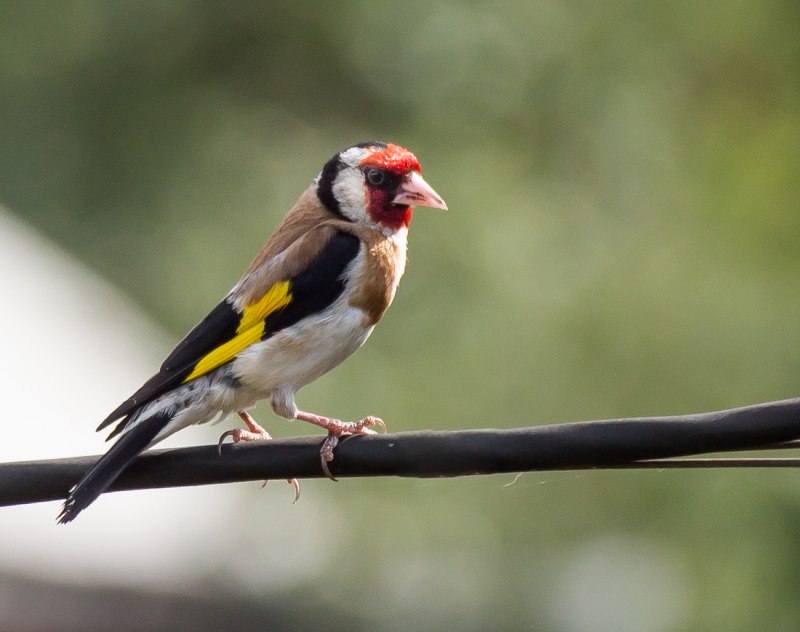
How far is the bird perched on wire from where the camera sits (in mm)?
4410

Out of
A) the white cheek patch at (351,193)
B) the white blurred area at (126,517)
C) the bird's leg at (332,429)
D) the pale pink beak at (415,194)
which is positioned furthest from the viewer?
the white blurred area at (126,517)

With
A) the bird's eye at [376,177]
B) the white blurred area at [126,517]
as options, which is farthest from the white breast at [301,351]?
the white blurred area at [126,517]

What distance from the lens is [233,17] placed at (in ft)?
73.0

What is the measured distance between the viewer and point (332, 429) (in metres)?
4.14

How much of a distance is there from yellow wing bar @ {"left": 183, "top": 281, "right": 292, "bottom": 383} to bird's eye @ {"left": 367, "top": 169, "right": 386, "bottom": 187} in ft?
2.16

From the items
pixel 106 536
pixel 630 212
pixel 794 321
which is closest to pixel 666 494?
pixel 794 321

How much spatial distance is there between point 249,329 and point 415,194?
88 cm

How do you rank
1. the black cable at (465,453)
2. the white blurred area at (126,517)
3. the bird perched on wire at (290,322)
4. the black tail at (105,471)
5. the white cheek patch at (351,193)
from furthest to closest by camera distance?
the white blurred area at (126,517)
the white cheek patch at (351,193)
the bird perched on wire at (290,322)
the black tail at (105,471)
the black cable at (465,453)

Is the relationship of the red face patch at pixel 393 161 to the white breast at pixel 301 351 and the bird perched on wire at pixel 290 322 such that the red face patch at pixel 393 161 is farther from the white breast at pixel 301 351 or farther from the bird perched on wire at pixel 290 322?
the white breast at pixel 301 351

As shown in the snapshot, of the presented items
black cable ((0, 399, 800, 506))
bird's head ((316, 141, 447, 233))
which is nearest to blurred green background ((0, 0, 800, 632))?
bird's head ((316, 141, 447, 233))

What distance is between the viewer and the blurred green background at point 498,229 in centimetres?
1079

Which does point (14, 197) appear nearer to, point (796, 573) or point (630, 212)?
point (630, 212)

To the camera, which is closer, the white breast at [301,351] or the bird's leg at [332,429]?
the bird's leg at [332,429]

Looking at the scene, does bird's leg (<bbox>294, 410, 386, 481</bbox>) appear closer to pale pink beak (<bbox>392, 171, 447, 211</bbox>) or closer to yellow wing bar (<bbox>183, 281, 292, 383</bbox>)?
yellow wing bar (<bbox>183, 281, 292, 383</bbox>)
